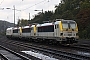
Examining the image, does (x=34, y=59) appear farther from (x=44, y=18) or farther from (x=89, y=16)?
(x=44, y=18)

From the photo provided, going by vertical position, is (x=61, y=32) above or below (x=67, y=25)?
below

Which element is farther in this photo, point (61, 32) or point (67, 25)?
point (67, 25)

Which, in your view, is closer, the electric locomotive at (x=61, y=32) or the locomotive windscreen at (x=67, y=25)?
the electric locomotive at (x=61, y=32)

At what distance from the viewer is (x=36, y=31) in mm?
→ 40469

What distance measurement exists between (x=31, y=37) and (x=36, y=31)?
4160 mm

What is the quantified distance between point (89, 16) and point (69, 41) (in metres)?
27.2

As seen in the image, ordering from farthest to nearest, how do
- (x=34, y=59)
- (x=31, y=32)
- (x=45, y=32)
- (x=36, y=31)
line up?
(x=31, y=32) → (x=36, y=31) → (x=45, y=32) → (x=34, y=59)

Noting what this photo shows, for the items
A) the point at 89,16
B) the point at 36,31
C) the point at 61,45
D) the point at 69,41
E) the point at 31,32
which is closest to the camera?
the point at 69,41

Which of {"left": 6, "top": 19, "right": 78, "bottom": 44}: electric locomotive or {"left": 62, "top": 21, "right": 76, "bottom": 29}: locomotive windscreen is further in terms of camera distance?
{"left": 62, "top": 21, "right": 76, "bottom": 29}: locomotive windscreen

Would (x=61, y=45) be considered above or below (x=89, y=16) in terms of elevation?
below

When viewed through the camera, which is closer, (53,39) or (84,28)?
(53,39)

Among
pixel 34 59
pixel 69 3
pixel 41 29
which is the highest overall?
pixel 69 3

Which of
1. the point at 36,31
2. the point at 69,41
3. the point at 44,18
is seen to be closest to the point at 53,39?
the point at 69,41

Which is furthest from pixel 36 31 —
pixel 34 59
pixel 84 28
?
pixel 34 59
